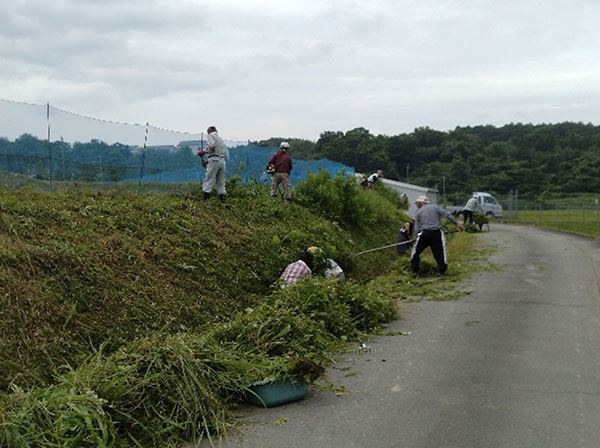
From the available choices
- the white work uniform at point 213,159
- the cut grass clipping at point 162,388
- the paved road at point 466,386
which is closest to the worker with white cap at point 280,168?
the white work uniform at point 213,159

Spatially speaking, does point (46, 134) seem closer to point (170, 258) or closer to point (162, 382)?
point (170, 258)

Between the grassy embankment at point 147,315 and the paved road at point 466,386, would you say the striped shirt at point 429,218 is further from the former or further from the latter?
the paved road at point 466,386

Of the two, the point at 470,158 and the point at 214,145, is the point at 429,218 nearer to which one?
the point at 214,145

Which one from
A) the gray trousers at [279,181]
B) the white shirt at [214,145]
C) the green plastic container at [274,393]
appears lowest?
the green plastic container at [274,393]

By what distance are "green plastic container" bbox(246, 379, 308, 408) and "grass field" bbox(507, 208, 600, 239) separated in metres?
22.3

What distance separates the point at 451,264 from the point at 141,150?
8.38 metres

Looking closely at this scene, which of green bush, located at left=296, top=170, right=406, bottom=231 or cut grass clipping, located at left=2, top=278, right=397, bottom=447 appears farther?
green bush, located at left=296, top=170, right=406, bottom=231

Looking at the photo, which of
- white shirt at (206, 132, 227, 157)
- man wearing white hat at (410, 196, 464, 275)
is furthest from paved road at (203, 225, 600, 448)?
white shirt at (206, 132, 227, 157)

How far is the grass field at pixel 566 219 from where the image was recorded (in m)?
29.4

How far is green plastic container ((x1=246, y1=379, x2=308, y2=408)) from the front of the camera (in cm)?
648

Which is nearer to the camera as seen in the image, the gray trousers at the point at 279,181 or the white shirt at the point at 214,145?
the white shirt at the point at 214,145

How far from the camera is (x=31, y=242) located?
29.6ft

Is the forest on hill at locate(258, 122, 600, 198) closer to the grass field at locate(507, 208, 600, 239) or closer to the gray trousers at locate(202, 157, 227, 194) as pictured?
the grass field at locate(507, 208, 600, 239)

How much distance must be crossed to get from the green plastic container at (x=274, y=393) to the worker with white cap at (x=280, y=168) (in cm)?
1281
